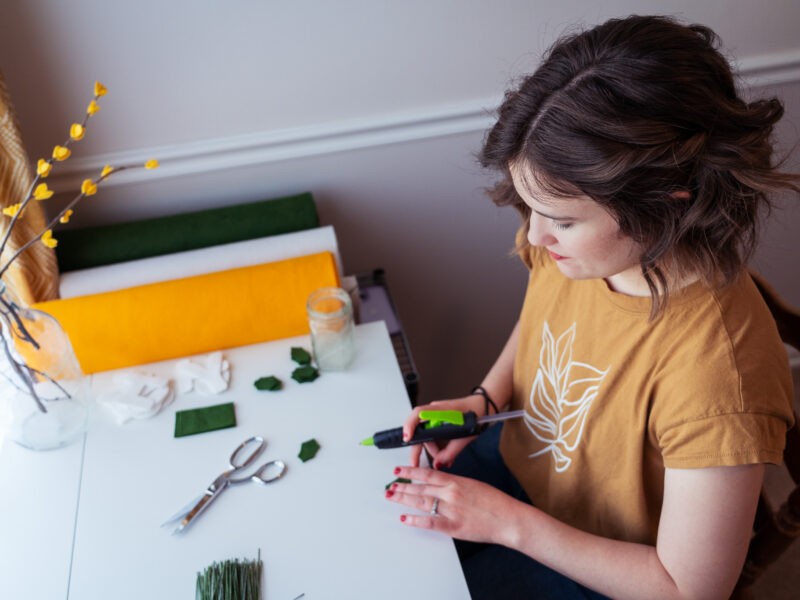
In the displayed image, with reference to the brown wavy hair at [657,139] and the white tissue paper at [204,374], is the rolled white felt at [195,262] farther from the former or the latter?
the brown wavy hair at [657,139]

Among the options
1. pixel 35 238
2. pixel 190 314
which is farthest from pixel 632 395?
pixel 35 238

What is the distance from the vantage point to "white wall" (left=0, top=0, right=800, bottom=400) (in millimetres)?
1113

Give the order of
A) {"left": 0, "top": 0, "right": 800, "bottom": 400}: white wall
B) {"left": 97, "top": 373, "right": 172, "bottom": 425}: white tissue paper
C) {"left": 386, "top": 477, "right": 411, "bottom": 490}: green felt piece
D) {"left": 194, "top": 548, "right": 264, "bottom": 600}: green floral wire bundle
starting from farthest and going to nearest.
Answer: {"left": 0, "top": 0, "right": 800, "bottom": 400}: white wall
{"left": 97, "top": 373, "right": 172, "bottom": 425}: white tissue paper
{"left": 386, "top": 477, "right": 411, "bottom": 490}: green felt piece
{"left": 194, "top": 548, "right": 264, "bottom": 600}: green floral wire bundle

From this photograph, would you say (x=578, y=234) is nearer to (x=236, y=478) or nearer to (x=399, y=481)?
(x=399, y=481)

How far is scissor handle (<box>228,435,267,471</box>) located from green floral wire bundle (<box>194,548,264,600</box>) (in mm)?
144

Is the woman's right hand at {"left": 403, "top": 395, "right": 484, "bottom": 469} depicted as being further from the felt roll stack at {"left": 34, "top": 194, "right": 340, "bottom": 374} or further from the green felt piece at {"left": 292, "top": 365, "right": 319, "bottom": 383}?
the felt roll stack at {"left": 34, "top": 194, "right": 340, "bottom": 374}

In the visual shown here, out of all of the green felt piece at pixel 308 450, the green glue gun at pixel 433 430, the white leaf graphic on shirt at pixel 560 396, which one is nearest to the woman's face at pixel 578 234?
the white leaf graphic on shirt at pixel 560 396

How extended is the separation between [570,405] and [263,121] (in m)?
0.80

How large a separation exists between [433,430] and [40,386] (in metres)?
0.60

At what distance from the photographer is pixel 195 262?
1136 millimetres

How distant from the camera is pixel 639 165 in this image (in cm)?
62

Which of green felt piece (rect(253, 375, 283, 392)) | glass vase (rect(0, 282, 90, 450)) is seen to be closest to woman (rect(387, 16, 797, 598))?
green felt piece (rect(253, 375, 283, 392))

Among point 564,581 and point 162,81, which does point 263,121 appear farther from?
point 564,581

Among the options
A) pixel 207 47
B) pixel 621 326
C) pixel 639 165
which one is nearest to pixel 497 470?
pixel 621 326
